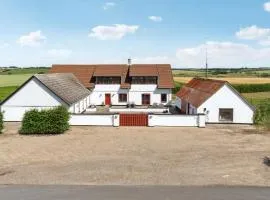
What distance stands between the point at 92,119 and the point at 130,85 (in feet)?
61.8

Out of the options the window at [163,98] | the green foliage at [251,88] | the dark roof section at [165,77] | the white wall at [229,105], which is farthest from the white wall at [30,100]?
the green foliage at [251,88]

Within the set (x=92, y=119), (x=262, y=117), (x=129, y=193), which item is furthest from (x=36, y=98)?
(x=129, y=193)

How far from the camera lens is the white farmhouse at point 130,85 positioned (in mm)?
53438

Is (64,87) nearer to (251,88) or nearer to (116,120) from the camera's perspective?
(116,120)

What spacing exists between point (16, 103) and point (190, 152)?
69.3 feet

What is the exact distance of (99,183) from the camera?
17578 mm

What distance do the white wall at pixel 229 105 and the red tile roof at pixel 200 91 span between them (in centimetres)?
49

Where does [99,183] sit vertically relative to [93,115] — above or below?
below

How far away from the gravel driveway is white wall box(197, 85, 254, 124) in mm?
3468

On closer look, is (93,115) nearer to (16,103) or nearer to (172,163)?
(16,103)

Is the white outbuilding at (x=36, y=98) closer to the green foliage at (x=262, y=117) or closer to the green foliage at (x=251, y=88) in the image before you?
the green foliage at (x=262, y=117)

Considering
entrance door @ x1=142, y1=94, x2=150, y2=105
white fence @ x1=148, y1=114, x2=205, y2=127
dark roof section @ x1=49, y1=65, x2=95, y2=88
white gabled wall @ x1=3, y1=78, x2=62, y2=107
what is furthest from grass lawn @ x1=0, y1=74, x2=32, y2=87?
white fence @ x1=148, y1=114, x2=205, y2=127

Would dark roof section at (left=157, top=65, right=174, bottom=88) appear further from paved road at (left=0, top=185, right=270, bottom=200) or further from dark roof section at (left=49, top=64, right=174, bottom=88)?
paved road at (left=0, top=185, right=270, bottom=200)

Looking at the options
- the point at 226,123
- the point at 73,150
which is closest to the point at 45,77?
the point at 73,150
